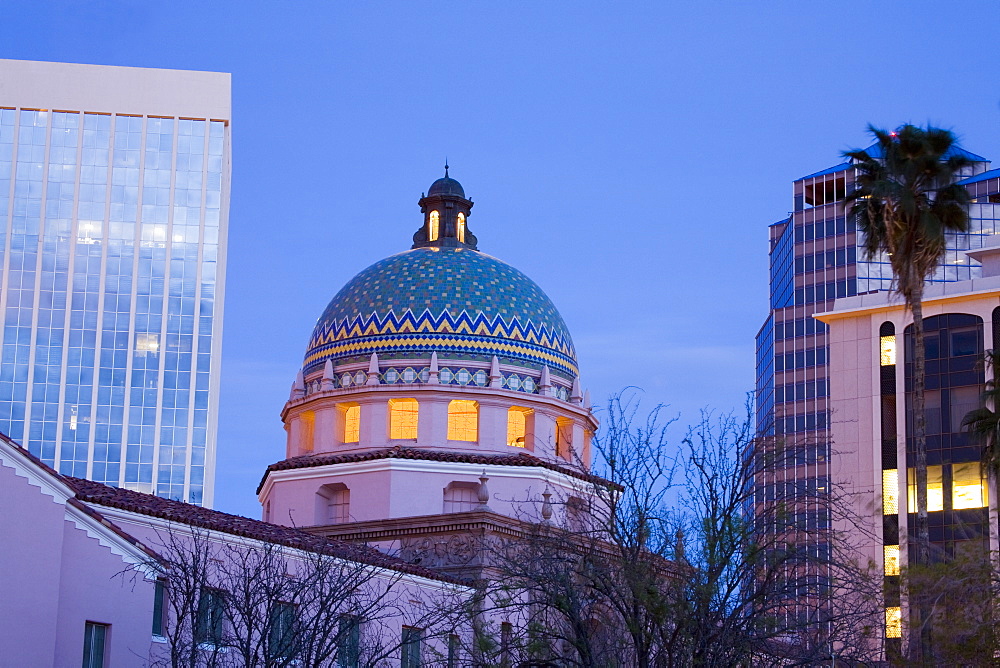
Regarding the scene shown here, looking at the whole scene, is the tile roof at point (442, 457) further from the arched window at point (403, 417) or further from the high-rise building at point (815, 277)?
the high-rise building at point (815, 277)

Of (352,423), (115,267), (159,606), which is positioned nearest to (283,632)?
(159,606)

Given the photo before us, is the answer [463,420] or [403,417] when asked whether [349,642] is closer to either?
[403,417]

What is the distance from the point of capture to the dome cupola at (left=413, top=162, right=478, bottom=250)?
5809cm

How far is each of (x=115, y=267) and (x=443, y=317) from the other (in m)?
49.3

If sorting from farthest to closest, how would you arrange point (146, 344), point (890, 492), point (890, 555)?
point (146, 344) < point (890, 492) < point (890, 555)

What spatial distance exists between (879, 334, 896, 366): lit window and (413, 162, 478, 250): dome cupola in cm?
2776

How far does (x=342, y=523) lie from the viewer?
49250mm

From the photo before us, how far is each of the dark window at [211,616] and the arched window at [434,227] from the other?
26.0m

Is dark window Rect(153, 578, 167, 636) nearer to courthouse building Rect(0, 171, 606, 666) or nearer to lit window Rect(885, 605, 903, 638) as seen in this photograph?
courthouse building Rect(0, 171, 606, 666)


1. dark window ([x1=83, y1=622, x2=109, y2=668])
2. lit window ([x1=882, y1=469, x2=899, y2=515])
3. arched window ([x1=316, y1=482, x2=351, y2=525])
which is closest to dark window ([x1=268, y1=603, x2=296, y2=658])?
dark window ([x1=83, y1=622, x2=109, y2=668])

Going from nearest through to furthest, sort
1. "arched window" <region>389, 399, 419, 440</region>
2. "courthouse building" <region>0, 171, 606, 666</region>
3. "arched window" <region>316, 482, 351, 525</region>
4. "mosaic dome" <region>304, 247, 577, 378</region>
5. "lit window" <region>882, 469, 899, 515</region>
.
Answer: "courthouse building" <region>0, 171, 606, 666</region> → "arched window" <region>316, 482, 351, 525</region> → "arched window" <region>389, 399, 419, 440</region> → "mosaic dome" <region>304, 247, 577, 378</region> → "lit window" <region>882, 469, 899, 515</region>

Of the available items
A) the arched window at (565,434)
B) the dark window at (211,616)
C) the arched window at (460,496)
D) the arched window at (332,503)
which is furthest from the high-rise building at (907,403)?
the dark window at (211,616)

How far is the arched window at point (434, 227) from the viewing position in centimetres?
5828

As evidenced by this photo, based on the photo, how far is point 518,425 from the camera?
175 feet
